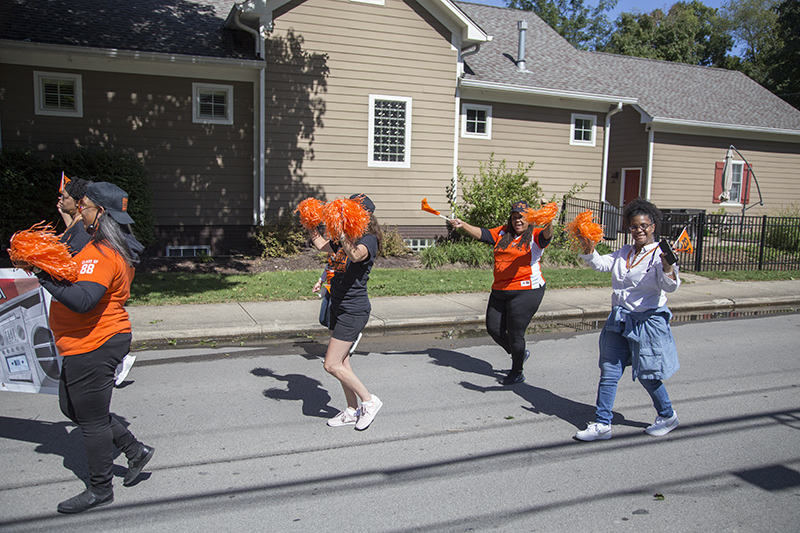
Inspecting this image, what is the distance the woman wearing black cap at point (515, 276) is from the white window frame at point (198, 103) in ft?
32.6

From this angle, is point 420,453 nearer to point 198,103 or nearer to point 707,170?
point 198,103

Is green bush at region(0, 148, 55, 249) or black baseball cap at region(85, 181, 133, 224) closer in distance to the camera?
black baseball cap at region(85, 181, 133, 224)

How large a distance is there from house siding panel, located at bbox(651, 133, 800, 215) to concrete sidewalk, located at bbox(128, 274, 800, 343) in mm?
9360

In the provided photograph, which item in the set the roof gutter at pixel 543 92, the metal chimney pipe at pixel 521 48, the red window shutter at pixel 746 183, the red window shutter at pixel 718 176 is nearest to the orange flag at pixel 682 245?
the roof gutter at pixel 543 92

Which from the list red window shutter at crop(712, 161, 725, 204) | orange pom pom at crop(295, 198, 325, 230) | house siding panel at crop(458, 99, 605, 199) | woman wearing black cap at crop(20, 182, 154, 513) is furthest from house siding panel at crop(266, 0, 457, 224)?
red window shutter at crop(712, 161, 725, 204)

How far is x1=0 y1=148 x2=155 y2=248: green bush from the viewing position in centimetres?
1131

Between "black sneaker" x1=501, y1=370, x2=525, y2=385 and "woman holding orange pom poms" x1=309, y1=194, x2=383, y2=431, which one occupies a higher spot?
"woman holding orange pom poms" x1=309, y1=194, x2=383, y2=431

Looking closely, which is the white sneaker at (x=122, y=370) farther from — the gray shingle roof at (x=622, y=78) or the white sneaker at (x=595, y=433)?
the gray shingle roof at (x=622, y=78)

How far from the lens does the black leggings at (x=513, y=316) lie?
226 inches

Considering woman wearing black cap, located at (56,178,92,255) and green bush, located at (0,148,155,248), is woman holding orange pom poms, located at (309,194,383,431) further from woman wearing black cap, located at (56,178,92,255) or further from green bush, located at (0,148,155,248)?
green bush, located at (0,148,155,248)

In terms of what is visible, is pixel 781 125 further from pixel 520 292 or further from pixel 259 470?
pixel 259 470

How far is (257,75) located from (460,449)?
459 inches

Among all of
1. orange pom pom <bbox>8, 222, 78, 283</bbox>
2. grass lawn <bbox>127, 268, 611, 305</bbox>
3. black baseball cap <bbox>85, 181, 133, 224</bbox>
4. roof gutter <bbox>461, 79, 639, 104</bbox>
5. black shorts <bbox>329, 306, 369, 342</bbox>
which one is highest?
roof gutter <bbox>461, 79, 639, 104</bbox>

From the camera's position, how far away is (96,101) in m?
13.0
